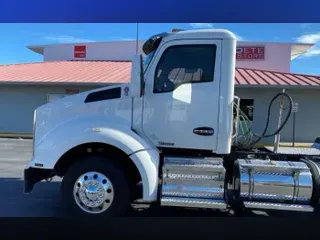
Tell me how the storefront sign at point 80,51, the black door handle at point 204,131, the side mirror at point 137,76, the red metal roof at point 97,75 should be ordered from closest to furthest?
the side mirror at point 137,76
the black door handle at point 204,131
the red metal roof at point 97,75
the storefront sign at point 80,51

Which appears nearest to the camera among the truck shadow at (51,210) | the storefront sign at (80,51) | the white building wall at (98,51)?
the truck shadow at (51,210)

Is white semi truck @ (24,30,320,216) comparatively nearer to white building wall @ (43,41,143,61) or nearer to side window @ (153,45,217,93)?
side window @ (153,45,217,93)

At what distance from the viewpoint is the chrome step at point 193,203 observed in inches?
163

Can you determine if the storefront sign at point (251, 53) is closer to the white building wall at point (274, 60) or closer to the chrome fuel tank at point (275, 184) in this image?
the white building wall at point (274, 60)

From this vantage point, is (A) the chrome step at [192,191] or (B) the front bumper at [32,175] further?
(B) the front bumper at [32,175]

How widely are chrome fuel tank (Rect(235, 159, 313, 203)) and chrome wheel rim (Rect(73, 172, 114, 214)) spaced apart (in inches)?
69.3

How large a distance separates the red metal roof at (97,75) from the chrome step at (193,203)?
34.0 feet

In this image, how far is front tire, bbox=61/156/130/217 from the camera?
420 centimetres

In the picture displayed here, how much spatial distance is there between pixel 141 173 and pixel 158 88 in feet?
3.87

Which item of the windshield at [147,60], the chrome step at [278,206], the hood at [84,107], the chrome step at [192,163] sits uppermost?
the windshield at [147,60]

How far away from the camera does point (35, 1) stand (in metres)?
4.45

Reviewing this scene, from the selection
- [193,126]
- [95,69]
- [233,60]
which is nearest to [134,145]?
[193,126]

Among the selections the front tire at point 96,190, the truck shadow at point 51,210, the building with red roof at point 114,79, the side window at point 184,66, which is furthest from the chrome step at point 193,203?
the building with red roof at point 114,79

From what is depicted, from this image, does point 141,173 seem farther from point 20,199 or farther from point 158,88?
point 20,199
